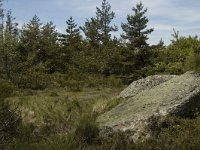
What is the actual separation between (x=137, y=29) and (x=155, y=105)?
58.2 feet

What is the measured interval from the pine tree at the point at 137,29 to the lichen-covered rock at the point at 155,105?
1485 cm

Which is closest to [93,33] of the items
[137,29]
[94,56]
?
[94,56]

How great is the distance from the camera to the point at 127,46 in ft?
95.9

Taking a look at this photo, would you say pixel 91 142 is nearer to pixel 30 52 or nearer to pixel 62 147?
pixel 62 147

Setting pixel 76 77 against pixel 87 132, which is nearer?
pixel 87 132

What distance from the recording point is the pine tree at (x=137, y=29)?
29.1m

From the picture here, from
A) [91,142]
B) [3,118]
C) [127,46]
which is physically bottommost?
[91,142]

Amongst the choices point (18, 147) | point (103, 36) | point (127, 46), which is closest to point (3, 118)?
point (18, 147)

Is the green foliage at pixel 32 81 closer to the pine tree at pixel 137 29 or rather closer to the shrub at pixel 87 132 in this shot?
the pine tree at pixel 137 29

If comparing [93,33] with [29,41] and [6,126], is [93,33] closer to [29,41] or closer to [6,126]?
[29,41]

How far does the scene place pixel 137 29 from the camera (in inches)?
1168

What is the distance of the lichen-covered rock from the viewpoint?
37.6 ft

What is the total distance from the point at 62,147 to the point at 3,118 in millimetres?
1383

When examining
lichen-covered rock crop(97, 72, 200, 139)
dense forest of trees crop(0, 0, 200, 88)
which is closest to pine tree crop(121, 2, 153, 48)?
dense forest of trees crop(0, 0, 200, 88)
